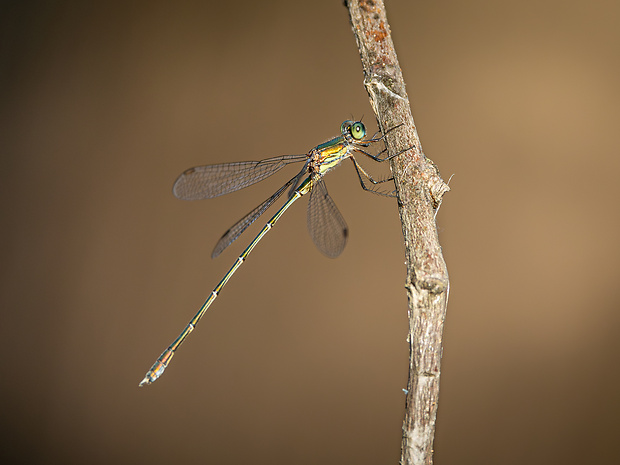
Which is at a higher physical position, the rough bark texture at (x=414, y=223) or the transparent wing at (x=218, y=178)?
the transparent wing at (x=218, y=178)

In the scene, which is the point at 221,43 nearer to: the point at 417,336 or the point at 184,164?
the point at 184,164

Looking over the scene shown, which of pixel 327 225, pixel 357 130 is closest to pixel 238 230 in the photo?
pixel 327 225

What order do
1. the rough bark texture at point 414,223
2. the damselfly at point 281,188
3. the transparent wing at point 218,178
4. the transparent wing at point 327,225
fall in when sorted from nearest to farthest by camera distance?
1. the rough bark texture at point 414,223
2. the damselfly at point 281,188
3. the transparent wing at point 327,225
4. the transparent wing at point 218,178

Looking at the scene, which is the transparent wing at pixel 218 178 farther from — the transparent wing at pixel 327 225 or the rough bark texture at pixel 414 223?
the rough bark texture at pixel 414 223

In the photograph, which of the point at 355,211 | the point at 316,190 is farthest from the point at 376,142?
the point at 355,211

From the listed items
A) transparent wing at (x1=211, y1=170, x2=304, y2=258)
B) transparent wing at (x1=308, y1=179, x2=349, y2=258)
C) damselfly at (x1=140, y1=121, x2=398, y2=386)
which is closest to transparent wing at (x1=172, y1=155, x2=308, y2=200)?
damselfly at (x1=140, y1=121, x2=398, y2=386)

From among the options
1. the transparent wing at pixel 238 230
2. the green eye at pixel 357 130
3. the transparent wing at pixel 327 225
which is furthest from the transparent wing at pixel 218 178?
the green eye at pixel 357 130
